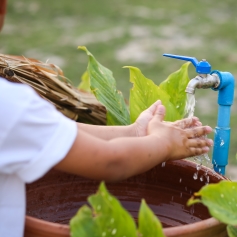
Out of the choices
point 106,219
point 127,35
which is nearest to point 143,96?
point 106,219

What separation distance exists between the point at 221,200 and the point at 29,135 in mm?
358

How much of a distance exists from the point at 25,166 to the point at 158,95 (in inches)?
23.6

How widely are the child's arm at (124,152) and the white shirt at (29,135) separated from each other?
0.11 feet

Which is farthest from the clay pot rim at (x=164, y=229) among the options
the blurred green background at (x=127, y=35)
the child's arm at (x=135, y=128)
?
the blurred green background at (x=127, y=35)

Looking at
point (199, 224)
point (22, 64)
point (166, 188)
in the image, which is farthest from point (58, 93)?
point (199, 224)

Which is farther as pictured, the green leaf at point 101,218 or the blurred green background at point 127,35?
the blurred green background at point 127,35

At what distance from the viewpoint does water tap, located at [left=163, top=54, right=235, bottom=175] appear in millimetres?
1273

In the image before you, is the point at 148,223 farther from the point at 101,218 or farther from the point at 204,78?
the point at 204,78

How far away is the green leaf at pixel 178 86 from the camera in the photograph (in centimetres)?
148

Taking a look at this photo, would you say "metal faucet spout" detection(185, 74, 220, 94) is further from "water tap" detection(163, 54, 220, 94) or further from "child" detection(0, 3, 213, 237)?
"child" detection(0, 3, 213, 237)

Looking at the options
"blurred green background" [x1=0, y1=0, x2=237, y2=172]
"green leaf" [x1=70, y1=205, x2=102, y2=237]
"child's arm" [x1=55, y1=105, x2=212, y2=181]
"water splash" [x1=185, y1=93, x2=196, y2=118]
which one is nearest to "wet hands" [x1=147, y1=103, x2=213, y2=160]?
"child's arm" [x1=55, y1=105, x2=212, y2=181]

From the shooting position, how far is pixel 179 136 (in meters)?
1.12

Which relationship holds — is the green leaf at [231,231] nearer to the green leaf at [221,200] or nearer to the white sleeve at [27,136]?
the green leaf at [221,200]

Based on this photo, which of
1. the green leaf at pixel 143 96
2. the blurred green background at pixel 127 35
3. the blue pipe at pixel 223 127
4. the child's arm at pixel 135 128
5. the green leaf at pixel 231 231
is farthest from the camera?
Result: the blurred green background at pixel 127 35
